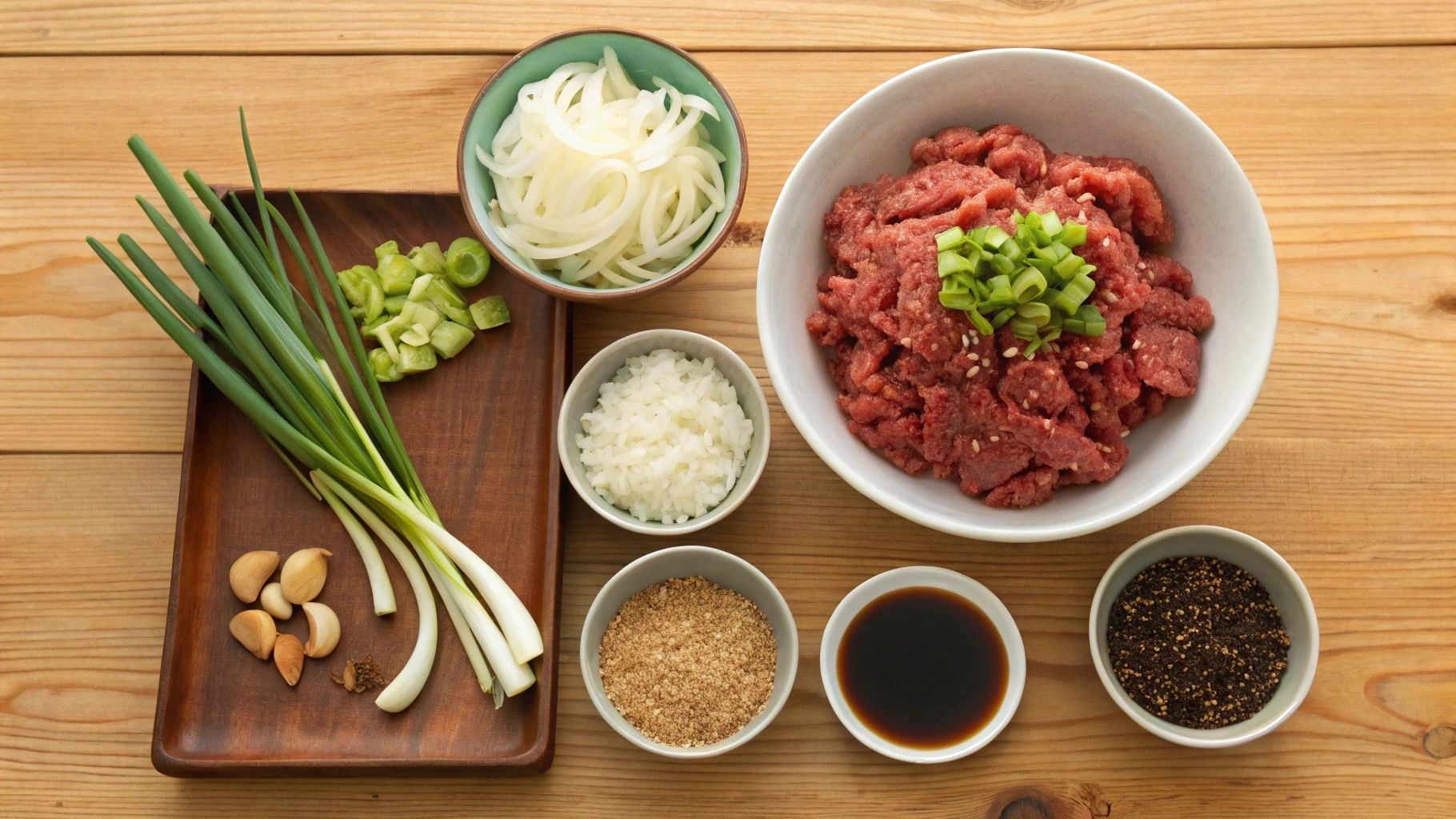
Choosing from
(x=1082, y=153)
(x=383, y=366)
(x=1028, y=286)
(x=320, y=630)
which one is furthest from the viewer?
(x=383, y=366)

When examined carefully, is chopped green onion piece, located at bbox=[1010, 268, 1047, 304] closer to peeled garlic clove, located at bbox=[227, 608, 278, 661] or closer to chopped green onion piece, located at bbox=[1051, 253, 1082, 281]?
chopped green onion piece, located at bbox=[1051, 253, 1082, 281]

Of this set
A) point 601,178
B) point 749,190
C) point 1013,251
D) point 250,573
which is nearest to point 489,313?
point 601,178

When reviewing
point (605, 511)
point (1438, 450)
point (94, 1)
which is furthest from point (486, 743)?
point (1438, 450)

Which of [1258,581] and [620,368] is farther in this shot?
[620,368]

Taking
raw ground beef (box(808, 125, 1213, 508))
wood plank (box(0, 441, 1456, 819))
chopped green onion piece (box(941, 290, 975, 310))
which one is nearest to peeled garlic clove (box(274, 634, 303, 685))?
wood plank (box(0, 441, 1456, 819))

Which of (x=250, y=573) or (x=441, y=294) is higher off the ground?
(x=441, y=294)

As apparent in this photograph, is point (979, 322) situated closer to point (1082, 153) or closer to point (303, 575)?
point (1082, 153)

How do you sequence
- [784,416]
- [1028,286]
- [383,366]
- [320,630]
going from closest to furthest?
[1028,286]
[320,630]
[383,366]
[784,416]

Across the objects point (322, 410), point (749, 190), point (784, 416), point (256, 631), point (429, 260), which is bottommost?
point (256, 631)
